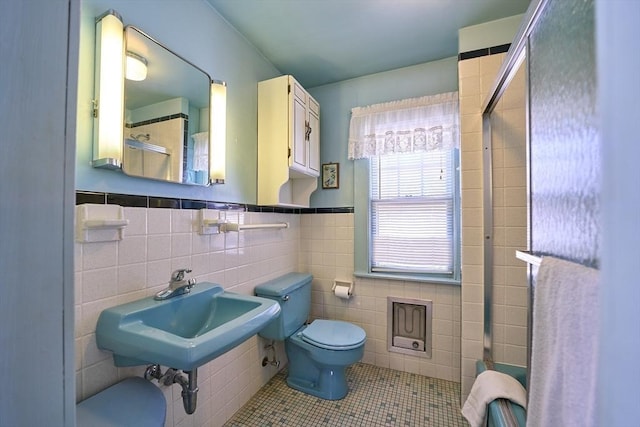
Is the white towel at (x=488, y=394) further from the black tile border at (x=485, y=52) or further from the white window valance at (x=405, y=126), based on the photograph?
the black tile border at (x=485, y=52)

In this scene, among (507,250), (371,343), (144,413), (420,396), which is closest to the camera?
(144,413)

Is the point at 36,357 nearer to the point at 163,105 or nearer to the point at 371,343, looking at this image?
the point at 163,105

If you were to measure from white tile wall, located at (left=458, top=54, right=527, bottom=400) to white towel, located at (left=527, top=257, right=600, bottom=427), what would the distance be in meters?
1.08

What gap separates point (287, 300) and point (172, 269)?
0.80 metres

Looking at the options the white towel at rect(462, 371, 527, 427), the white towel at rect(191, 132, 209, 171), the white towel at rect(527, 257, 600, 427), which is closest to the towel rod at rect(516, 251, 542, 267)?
the white towel at rect(527, 257, 600, 427)

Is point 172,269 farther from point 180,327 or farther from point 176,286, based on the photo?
point 180,327

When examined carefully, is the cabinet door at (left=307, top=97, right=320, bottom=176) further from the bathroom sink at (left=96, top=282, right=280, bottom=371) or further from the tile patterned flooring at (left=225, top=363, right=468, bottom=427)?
the tile patterned flooring at (left=225, top=363, right=468, bottom=427)

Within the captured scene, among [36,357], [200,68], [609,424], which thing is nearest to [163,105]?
[200,68]

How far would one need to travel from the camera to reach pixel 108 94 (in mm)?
949

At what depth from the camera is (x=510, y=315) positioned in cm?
152

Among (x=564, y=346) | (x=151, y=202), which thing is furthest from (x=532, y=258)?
(x=151, y=202)

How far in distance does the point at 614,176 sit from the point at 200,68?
1.63m

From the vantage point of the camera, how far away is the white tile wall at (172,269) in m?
0.88

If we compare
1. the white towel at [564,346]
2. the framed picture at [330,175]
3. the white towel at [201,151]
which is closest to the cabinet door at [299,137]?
the framed picture at [330,175]
